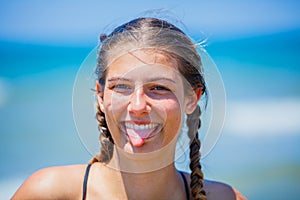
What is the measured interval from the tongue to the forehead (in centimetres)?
19

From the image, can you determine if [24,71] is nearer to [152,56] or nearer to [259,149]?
[259,149]

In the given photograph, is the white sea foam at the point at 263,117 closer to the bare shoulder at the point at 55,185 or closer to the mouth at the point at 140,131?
the bare shoulder at the point at 55,185

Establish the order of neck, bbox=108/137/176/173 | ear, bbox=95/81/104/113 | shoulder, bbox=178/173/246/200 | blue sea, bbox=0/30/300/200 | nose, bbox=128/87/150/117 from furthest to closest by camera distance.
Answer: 1. blue sea, bbox=0/30/300/200
2. shoulder, bbox=178/173/246/200
3. ear, bbox=95/81/104/113
4. neck, bbox=108/137/176/173
5. nose, bbox=128/87/150/117

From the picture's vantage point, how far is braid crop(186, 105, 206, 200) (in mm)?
1959

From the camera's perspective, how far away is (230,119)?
5.03m

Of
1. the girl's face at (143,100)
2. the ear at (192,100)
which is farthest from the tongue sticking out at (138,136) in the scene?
the ear at (192,100)

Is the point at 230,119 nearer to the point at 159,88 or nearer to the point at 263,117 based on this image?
the point at 263,117

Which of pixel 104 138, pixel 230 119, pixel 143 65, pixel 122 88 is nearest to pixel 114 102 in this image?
pixel 122 88

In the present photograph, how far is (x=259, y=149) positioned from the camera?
4641 millimetres

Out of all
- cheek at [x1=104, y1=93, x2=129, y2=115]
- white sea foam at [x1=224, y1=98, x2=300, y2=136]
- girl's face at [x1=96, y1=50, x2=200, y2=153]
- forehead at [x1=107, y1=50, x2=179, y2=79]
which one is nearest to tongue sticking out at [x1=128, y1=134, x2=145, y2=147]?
girl's face at [x1=96, y1=50, x2=200, y2=153]

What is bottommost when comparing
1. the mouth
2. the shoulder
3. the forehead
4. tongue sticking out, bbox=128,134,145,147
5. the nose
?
the shoulder

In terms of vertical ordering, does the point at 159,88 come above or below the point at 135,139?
above

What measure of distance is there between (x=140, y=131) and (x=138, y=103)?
0.11 meters

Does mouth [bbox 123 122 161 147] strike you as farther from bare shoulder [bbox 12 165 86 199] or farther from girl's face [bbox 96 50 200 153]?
bare shoulder [bbox 12 165 86 199]
